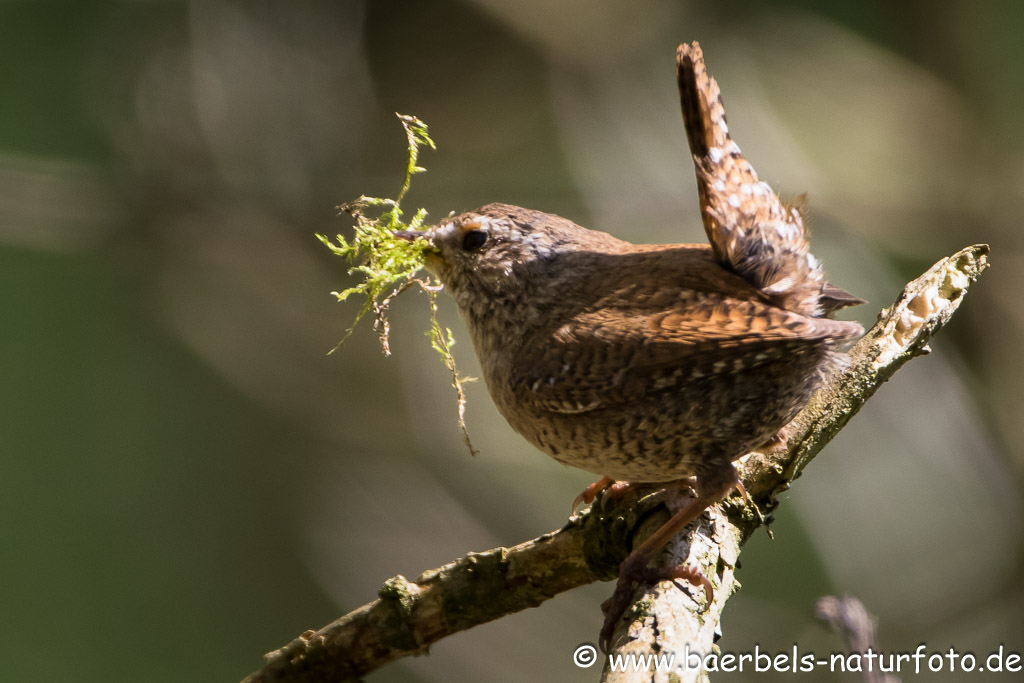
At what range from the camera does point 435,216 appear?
5.96 m

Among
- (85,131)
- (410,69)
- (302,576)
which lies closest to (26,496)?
(302,576)

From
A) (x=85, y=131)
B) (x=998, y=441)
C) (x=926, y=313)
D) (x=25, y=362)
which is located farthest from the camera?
(x=25, y=362)

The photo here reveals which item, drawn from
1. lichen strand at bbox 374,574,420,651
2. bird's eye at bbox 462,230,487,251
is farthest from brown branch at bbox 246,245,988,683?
bird's eye at bbox 462,230,487,251

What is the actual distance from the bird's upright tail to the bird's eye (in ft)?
2.01

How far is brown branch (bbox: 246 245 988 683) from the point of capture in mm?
2223

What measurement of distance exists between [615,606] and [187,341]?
5.43m

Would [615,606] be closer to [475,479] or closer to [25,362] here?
[475,479]

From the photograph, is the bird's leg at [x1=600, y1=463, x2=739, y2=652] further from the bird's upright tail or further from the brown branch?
the bird's upright tail

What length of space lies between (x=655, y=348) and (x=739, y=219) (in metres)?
0.39

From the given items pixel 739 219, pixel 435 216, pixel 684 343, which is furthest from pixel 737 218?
pixel 435 216

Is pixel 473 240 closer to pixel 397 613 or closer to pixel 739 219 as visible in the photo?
pixel 739 219

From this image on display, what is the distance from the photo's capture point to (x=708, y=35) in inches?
252

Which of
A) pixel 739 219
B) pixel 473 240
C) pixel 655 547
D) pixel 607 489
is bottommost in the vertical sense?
pixel 655 547

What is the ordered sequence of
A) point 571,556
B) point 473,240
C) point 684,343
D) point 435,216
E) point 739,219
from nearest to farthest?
point 684,343 < point 739,219 < point 571,556 < point 473,240 < point 435,216
